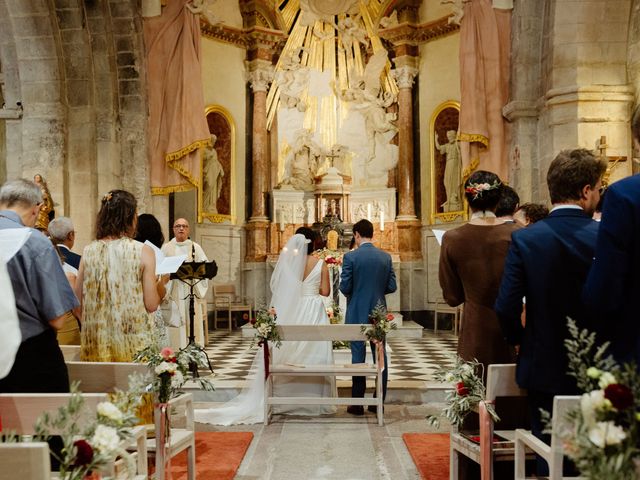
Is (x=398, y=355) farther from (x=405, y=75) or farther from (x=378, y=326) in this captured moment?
(x=405, y=75)

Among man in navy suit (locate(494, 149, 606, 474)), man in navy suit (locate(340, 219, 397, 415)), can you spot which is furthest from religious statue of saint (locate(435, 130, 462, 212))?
man in navy suit (locate(494, 149, 606, 474))

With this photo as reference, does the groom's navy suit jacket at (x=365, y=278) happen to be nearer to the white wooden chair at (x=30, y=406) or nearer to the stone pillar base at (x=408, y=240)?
the white wooden chair at (x=30, y=406)

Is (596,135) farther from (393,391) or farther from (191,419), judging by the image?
(191,419)

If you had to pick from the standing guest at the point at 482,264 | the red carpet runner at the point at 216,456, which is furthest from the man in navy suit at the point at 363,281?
the standing guest at the point at 482,264

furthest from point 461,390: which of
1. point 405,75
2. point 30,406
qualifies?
point 405,75

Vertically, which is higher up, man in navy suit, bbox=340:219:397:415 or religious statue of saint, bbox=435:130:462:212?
religious statue of saint, bbox=435:130:462:212

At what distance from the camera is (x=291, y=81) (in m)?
15.2

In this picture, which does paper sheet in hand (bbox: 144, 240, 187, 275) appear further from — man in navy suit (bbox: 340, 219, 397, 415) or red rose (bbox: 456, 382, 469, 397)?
man in navy suit (bbox: 340, 219, 397, 415)

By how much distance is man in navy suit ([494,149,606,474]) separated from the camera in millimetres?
2859

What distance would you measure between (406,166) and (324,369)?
9.18 metres

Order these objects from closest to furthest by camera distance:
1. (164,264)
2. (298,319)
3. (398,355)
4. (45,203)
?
1. (164,264)
2. (298,319)
3. (45,203)
4. (398,355)

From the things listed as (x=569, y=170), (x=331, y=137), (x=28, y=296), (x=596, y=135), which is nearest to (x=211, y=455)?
(x=28, y=296)

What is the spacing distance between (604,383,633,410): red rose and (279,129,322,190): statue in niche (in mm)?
13538

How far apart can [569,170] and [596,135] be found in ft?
18.7
